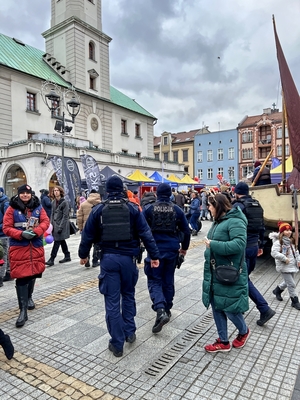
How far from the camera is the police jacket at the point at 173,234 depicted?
3967 millimetres

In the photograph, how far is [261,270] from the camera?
6828mm

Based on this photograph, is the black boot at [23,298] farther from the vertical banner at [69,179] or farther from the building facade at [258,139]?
the building facade at [258,139]

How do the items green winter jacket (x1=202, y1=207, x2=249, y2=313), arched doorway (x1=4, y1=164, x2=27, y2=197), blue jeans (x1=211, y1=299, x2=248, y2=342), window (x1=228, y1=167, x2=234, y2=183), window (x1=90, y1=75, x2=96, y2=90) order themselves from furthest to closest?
window (x1=228, y1=167, x2=234, y2=183)
window (x1=90, y1=75, x2=96, y2=90)
arched doorway (x1=4, y1=164, x2=27, y2=197)
blue jeans (x1=211, y1=299, x2=248, y2=342)
green winter jacket (x1=202, y1=207, x2=249, y2=313)

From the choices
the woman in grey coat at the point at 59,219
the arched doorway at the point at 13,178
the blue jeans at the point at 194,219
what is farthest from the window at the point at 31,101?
the woman in grey coat at the point at 59,219

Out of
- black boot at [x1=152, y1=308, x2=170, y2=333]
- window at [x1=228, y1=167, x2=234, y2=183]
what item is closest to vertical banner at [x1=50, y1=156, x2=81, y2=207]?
black boot at [x1=152, y1=308, x2=170, y2=333]

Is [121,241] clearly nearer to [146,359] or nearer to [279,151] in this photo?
[146,359]

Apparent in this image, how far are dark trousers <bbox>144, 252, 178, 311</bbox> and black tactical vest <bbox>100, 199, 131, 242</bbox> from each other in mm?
873

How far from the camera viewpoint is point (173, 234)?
13.2 feet

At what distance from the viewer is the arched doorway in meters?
22.2

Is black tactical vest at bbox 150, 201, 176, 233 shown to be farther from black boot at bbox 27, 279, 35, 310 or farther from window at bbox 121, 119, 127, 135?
window at bbox 121, 119, 127, 135

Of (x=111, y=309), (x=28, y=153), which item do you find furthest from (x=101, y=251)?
(x=28, y=153)

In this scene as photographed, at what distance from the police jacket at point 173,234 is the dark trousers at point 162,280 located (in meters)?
0.11

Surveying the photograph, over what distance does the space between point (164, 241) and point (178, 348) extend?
1.27m

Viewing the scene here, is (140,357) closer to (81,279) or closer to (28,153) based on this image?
(81,279)
